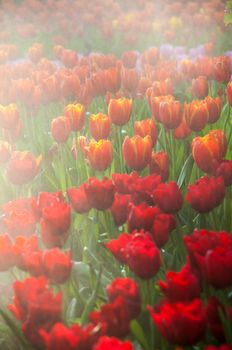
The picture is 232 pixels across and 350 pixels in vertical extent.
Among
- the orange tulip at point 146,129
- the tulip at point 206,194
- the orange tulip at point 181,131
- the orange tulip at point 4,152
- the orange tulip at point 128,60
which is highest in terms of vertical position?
the tulip at point 206,194

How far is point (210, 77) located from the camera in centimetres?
373

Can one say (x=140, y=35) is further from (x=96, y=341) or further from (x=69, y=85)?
(x=96, y=341)

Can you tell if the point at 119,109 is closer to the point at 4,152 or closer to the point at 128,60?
the point at 4,152

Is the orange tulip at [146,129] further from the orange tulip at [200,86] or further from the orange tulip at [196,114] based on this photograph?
the orange tulip at [200,86]

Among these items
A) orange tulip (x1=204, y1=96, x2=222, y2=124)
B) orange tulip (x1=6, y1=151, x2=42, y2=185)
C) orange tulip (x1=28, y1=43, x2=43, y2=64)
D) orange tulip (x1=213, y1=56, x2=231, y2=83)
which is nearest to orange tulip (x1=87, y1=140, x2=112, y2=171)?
orange tulip (x1=6, y1=151, x2=42, y2=185)

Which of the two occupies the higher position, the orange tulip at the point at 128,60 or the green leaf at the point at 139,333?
the green leaf at the point at 139,333

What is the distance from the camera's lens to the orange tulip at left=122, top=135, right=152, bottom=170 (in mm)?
2346

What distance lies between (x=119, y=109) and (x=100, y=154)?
54 cm

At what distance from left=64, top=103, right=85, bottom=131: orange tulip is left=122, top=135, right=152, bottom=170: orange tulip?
604 mm

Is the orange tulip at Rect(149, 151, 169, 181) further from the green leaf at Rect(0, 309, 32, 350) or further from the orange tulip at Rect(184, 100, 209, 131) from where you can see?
the green leaf at Rect(0, 309, 32, 350)

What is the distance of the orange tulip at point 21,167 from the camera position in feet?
8.04

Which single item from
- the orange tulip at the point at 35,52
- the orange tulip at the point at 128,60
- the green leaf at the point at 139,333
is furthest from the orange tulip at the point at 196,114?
the orange tulip at the point at 35,52

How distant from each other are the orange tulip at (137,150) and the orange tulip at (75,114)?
60 centimetres

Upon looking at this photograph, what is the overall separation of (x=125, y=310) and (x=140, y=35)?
21.7ft
